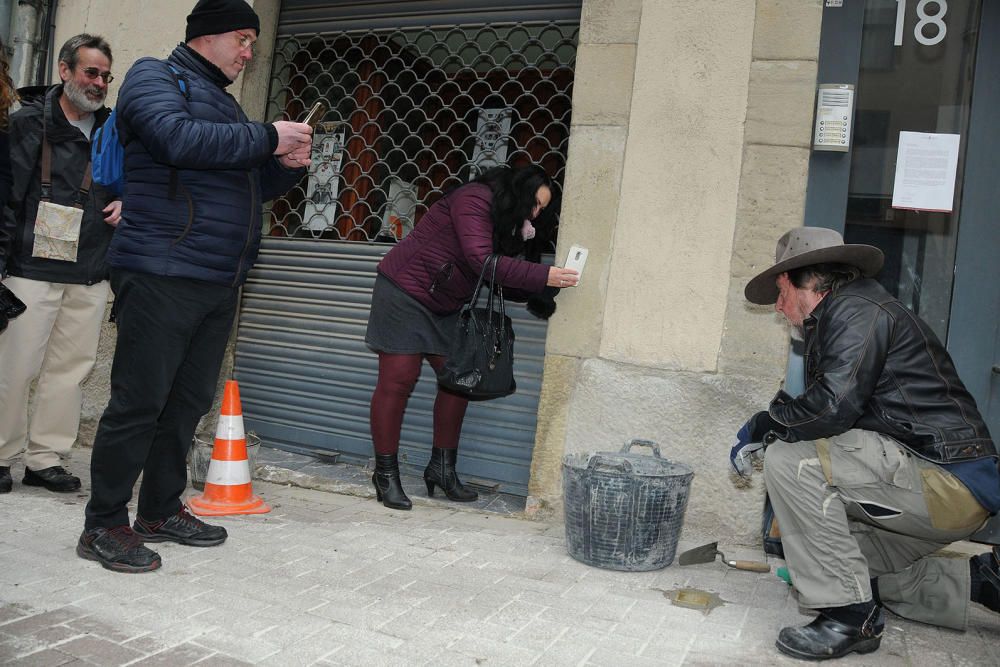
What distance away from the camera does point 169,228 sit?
3.32 metres

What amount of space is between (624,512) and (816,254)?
1393 mm

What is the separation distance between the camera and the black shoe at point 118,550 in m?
3.29

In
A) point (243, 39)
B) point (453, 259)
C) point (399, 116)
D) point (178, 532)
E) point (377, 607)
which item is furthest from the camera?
point (399, 116)

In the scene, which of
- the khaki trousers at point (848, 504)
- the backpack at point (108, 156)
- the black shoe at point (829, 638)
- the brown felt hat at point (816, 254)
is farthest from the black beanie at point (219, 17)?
the black shoe at point (829, 638)

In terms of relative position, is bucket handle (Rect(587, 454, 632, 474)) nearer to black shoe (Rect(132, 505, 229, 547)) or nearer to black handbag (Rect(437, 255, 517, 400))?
black handbag (Rect(437, 255, 517, 400))

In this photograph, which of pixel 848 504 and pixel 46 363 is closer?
pixel 848 504

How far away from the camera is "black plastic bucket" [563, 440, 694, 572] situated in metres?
3.74

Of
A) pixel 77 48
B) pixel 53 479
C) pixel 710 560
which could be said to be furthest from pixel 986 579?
pixel 77 48

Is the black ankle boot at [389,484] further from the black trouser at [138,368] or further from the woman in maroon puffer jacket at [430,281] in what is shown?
the black trouser at [138,368]

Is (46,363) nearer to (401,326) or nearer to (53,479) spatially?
(53,479)

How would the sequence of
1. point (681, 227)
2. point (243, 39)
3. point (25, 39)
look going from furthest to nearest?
1. point (25, 39)
2. point (681, 227)
3. point (243, 39)

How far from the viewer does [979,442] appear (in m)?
2.92

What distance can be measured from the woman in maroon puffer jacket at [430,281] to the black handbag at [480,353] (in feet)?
0.54

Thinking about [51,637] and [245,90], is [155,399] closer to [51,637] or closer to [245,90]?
[51,637]
